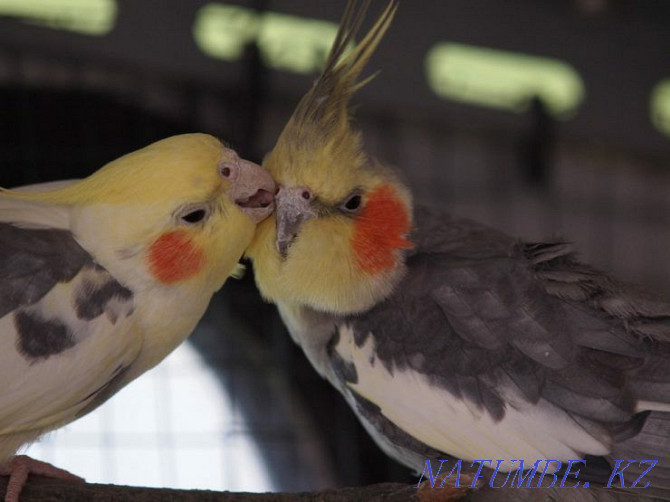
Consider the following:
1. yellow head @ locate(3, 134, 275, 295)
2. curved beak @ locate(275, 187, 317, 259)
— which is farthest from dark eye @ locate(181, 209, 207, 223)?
curved beak @ locate(275, 187, 317, 259)

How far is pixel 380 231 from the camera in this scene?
1835 millimetres

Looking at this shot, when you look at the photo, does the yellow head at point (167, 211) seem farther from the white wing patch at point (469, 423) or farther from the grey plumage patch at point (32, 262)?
the white wing patch at point (469, 423)

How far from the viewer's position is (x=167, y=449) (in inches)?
124

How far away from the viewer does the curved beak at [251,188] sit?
5.33 feet

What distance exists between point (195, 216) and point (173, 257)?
0.08 meters

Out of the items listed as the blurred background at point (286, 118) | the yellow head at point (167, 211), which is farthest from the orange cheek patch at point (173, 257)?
the blurred background at point (286, 118)

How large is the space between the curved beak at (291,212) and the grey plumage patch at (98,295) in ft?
0.92

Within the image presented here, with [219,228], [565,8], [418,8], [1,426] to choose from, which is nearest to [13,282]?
[1,426]

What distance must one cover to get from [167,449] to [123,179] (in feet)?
5.67

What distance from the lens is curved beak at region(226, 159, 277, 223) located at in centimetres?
162

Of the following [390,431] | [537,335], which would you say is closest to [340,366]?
[390,431]

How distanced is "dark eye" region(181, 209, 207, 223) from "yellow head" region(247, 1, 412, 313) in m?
0.16

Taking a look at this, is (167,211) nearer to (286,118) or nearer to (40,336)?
(40,336)

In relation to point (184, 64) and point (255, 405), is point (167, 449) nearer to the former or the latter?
point (255, 405)
